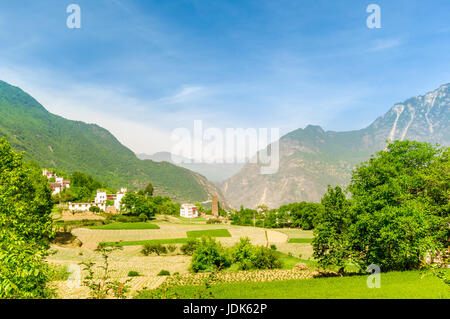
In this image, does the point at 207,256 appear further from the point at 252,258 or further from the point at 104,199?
the point at 104,199

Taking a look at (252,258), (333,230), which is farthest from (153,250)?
(333,230)

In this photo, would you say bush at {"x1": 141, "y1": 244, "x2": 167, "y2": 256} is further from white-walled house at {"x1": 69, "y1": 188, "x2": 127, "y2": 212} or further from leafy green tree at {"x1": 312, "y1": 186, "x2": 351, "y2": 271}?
white-walled house at {"x1": 69, "y1": 188, "x2": 127, "y2": 212}

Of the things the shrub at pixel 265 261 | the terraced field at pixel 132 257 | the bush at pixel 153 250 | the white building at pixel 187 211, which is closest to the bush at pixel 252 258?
the shrub at pixel 265 261

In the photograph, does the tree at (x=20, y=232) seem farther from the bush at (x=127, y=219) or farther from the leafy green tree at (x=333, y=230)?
the bush at (x=127, y=219)

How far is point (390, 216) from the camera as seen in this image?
71.8 feet

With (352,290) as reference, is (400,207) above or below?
above

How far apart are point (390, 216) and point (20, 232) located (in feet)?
88.9

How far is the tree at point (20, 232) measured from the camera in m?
5.95

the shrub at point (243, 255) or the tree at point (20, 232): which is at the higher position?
the tree at point (20, 232)

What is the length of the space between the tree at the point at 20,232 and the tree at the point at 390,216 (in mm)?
22140

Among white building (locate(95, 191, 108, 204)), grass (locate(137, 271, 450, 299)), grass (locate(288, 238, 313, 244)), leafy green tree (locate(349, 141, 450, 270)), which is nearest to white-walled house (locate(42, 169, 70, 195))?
white building (locate(95, 191, 108, 204))

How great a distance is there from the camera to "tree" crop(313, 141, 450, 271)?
2164 cm
